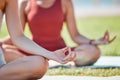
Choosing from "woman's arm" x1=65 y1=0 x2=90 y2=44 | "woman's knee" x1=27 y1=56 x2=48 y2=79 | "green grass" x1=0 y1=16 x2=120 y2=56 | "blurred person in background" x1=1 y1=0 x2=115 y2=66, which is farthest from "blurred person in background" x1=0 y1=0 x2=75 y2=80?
"green grass" x1=0 y1=16 x2=120 y2=56

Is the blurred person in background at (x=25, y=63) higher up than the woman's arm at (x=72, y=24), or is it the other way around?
the blurred person in background at (x=25, y=63)

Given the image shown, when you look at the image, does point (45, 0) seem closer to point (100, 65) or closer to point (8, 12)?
point (100, 65)

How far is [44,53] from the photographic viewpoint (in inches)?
240

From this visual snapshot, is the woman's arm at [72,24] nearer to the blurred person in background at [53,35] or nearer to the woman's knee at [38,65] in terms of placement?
the blurred person in background at [53,35]

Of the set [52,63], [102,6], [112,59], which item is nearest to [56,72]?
[52,63]

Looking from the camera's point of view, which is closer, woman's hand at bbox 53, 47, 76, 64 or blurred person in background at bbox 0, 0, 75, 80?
woman's hand at bbox 53, 47, 76, 64

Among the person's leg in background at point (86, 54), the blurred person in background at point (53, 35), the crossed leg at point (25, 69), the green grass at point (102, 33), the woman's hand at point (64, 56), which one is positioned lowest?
the green grass at point (102, 33)

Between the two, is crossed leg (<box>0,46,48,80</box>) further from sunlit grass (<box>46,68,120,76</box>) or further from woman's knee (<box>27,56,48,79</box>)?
sunlit grass (<box>46,68,120,76</box>)

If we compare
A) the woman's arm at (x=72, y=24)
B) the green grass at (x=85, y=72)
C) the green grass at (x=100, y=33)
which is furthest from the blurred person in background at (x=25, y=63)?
the green grass at (x=100, y=33)

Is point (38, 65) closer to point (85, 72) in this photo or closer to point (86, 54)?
point (85, 72)

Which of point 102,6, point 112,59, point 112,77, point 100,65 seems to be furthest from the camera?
point 102,6

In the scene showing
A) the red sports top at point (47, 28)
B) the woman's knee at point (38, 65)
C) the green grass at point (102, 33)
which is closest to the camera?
the woman's knee at point (38, 65)

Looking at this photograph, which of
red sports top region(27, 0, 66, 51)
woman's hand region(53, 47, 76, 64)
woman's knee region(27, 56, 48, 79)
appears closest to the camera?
woman's hand region(53, 47, 76, 64)

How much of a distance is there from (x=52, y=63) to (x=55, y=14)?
660 millimetres
